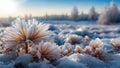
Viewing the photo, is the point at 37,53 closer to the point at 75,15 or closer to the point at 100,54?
the point at 100,54

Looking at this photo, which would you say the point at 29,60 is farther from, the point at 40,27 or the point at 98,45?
the point at 98,45

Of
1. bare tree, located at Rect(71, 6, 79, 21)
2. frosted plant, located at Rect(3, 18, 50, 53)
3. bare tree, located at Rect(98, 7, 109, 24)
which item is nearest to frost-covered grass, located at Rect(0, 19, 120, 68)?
frosted plant, located at Rect(3, 18, 50, 53)

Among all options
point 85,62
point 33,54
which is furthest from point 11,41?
point 85,62

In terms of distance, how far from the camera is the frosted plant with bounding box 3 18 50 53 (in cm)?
628

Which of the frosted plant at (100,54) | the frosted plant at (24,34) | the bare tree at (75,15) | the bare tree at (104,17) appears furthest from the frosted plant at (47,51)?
the bare tree at (75,15)

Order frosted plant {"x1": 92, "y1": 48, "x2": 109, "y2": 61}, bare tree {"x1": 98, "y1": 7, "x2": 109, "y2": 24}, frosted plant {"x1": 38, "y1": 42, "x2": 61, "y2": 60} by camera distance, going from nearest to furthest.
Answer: frosted plant {"x1": 38, "y1": 42, "x2": 61, "y2": 60}
frosted plant {"x1": 92, "y1": 48, "x2": 109, "y2": 61}
bare tree {"x1": 98, "y1": 7, "x2": 109, "y2": 24}

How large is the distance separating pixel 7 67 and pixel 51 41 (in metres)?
1.36

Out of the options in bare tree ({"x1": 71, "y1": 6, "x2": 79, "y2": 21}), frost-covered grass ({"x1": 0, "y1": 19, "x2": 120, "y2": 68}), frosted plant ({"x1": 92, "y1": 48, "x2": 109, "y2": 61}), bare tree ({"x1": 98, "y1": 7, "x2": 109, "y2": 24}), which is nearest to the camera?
frost-covered grass ({"x1": 0, "y1": 19, "x2": 120, "y2": 68})

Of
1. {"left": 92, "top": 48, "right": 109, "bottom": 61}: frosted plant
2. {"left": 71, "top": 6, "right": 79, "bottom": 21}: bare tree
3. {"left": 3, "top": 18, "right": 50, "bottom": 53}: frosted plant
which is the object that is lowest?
{"left": 71, "top": 6, "right": 79, "bottom": 21}: bare tree

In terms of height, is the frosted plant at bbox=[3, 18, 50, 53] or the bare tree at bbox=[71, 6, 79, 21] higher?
the frosted plant at bbox=[3, 18, 50, 53]

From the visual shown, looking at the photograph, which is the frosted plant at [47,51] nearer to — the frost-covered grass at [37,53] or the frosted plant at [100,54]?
the frost-covered grass at [37,53]

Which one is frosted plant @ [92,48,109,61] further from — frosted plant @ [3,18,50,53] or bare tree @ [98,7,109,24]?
bare tree @ [98,7,109,24]

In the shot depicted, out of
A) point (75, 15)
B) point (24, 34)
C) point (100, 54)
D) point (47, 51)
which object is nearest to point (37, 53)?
point (47, 51)

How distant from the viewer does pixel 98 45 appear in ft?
23.3
